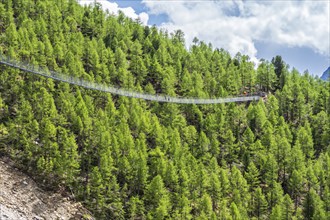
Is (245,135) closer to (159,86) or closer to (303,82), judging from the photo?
(159,86)

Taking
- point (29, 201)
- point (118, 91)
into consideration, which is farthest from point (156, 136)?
point (29, 201)

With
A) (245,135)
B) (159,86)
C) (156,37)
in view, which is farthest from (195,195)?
(156,37)

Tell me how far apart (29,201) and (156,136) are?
28210 millimetres

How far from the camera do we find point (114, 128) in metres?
75.6

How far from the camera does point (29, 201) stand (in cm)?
5606

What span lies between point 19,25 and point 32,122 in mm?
49682

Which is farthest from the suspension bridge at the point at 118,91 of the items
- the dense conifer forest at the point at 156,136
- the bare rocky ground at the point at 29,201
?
the bare rocky ground at the point at 29,201

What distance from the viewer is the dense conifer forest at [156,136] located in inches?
2475

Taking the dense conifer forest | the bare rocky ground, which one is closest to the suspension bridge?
the dense conifer forest

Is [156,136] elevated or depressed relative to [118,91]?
depressed

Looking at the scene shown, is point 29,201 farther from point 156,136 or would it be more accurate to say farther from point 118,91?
point 118,91

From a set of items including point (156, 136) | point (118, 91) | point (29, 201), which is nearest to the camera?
point (29, 201)

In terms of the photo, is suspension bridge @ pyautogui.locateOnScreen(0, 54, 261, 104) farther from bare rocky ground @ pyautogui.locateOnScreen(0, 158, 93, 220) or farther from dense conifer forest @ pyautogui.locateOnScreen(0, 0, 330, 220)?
bare rocky ground @ pyautogui.locateOnScreen(0, 158, 93, 220)

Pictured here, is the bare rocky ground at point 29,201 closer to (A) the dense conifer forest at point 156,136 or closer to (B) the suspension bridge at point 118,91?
(A) the dense conifer forest at point 156,136
